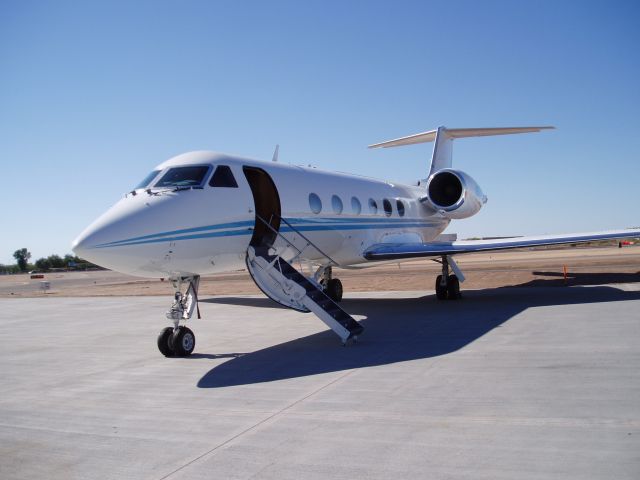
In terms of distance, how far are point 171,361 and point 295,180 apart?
4.76 m

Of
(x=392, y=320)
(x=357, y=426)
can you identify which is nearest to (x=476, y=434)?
(x=357, y=426)

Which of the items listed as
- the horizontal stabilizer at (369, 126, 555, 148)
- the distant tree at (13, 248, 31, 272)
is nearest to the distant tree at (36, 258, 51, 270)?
the distant tree at (13, 248, 31, 272)

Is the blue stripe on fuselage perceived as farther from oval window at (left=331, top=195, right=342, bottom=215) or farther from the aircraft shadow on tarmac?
the aircraft shadow on tarmac

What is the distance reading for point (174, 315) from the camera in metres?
9.42

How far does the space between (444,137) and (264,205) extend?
11.5 m

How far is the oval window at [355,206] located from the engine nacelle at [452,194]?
3846 mm

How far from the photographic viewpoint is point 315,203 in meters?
12.8

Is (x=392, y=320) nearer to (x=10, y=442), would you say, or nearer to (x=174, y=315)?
(x=174, y=315)

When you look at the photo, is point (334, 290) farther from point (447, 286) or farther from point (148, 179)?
point (148, 179)

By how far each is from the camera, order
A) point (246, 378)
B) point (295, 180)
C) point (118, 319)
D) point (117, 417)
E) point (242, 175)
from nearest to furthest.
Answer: point (117, 417)
point (246, 378)
point (242, 175)
point (295, 180)
point (118, 319)

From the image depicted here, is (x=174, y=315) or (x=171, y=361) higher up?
(x=174, y=315)

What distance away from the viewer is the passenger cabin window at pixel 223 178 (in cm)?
986

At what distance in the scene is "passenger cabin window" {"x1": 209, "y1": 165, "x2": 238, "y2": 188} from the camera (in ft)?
32.3

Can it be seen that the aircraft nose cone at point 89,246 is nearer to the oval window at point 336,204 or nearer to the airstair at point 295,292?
the airstair at point 295,292
